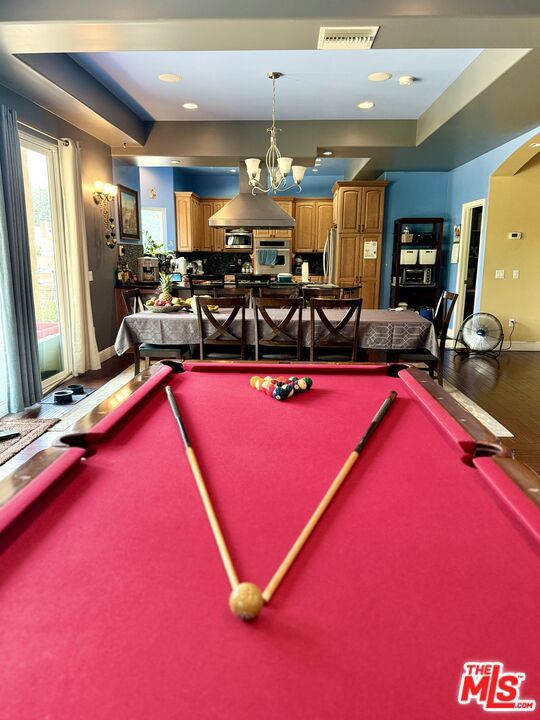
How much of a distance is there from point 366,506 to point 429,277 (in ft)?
22.5

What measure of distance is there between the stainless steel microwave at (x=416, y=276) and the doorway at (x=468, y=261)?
439 mm

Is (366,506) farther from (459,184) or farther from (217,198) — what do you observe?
(217,198)

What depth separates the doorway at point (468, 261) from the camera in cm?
675

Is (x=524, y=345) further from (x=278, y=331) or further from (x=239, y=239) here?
(x=239, y=239)

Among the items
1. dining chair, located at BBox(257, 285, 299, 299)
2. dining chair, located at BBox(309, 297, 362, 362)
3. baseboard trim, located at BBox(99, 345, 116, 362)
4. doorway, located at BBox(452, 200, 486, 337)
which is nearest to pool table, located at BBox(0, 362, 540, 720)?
dining chair, located at BBox(309, 297, 362, 362)

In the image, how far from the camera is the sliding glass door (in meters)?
4.33

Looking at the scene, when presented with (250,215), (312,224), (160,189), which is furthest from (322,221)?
(250,215)

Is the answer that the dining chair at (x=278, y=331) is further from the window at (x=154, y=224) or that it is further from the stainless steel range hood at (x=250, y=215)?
the window at (x=154, y=224)

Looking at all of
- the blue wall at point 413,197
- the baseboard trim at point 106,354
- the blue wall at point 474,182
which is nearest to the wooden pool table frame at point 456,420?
the baseboard trim at point 106,354

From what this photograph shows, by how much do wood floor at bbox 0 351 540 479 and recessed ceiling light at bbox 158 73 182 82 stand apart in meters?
2.92

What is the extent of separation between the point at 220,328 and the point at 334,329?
902 mm

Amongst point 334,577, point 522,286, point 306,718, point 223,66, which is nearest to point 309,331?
point 223,66

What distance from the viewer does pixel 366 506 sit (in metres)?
0.98
